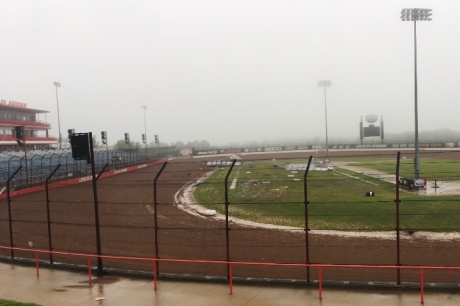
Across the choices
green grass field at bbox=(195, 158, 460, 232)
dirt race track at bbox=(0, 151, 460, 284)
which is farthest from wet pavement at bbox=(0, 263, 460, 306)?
green grass field at bbox=(195, 158, 460, 232)

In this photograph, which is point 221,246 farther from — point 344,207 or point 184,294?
point 344,207

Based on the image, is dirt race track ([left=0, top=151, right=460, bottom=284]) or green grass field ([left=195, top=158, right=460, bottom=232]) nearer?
dirt race track ([left=0, top=151, right=460, bottom=284])

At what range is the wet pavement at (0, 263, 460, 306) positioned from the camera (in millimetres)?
8773

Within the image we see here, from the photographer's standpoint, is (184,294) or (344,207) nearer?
(184,294)

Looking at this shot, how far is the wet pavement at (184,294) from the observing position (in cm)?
877

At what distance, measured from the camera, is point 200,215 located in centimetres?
2236

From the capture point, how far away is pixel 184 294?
951 centimetres

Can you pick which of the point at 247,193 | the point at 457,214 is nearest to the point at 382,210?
the point at 457,214

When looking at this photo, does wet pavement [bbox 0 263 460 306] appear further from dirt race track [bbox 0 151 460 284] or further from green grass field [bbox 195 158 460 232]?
green grass field [bbox 195 158 460 232]

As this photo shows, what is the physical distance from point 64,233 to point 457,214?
64.6 feet

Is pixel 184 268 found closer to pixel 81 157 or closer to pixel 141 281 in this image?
pixel 141 281

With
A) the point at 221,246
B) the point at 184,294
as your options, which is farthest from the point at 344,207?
the point at 184,294

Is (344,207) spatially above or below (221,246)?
above

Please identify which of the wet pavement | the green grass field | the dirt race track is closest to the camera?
the wet pavement
